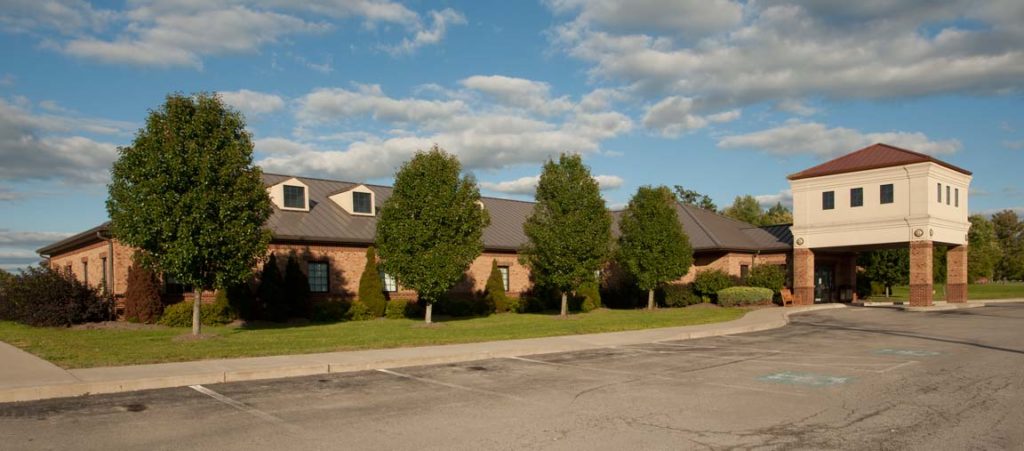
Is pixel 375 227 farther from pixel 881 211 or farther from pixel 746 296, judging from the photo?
pixel 881 211

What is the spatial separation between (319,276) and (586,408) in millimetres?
22224

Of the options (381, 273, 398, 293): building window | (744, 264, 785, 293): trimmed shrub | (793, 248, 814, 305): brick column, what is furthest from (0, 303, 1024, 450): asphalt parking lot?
(793, 248, 814, 305): brick column

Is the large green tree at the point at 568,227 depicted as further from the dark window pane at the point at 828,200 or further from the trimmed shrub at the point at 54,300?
the trimmed shrub at the point at 54,300

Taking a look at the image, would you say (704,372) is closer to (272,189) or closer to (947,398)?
(947,398)

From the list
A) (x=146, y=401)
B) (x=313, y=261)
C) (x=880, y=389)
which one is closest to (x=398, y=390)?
(x=146, y=401)

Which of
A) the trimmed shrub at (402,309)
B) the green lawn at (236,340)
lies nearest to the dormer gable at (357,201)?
the trimmed shrub at (402,309)

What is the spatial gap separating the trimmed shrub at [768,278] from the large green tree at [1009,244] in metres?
73.0

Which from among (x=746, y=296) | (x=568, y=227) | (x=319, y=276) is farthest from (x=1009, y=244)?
(x=319, y=276)

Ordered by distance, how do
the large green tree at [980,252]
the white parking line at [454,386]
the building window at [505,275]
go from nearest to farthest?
the white parking line at [454,386], the building window at [505,275], the large green tree at [980,252]

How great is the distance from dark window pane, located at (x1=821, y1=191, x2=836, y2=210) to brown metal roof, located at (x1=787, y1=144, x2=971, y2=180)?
104 cm

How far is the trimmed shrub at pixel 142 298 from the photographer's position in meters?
24.9

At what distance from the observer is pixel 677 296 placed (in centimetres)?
3784

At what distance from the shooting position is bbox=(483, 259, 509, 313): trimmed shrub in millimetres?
33906

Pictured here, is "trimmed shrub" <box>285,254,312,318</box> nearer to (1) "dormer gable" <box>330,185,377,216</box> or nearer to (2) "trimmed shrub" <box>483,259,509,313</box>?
(1) "dormer gable" <box>330,185,377,216</box>
